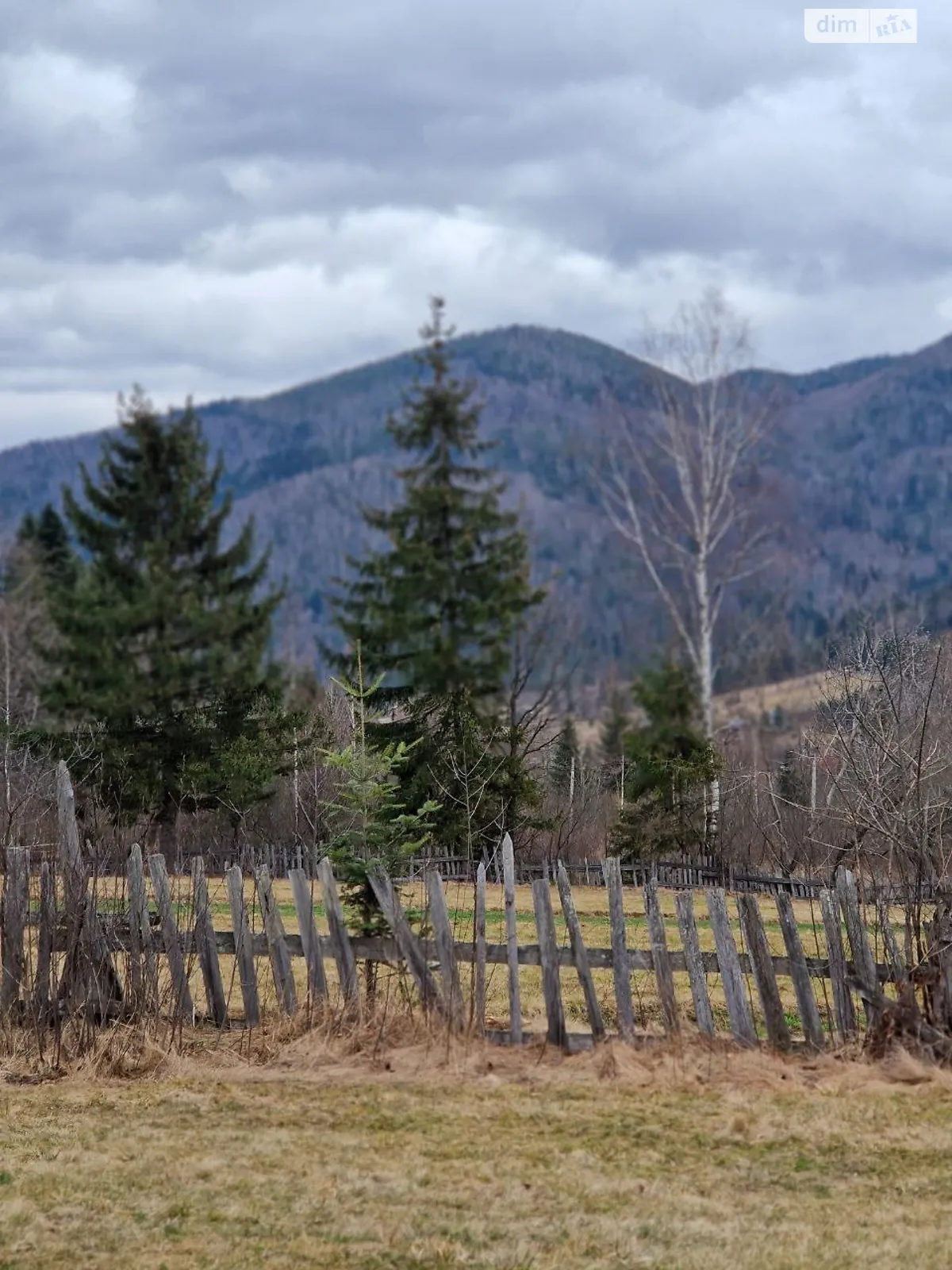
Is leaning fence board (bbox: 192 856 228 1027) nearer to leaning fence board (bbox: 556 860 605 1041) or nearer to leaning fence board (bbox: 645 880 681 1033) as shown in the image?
leaning fence board (bbox: 556 860 605 1041)

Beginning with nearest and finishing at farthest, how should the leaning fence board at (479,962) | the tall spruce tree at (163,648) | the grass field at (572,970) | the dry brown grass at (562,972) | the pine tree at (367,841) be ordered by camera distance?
the leaning fence board at (479,962), the pine tree at (367,841), the dry brown grass at (562,972), the grass field at (572,970), the tall spruce tree at (163,648)

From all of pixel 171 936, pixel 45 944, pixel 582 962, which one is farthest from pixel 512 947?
pixel 45 944

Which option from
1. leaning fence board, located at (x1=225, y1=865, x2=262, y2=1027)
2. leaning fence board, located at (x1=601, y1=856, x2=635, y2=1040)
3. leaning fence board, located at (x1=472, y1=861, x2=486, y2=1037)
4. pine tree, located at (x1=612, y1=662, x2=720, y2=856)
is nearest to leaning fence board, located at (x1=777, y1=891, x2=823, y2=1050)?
leaning fence board, located at (x1=601, y1=856, x2=635, y2=1040)

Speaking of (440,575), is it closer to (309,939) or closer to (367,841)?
(367,841)


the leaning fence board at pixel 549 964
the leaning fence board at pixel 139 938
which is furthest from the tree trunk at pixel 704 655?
the leaning fence board at pixel 139 938

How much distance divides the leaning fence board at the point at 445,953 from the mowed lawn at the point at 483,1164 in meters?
0.42

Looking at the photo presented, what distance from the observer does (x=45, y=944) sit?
9969 mm

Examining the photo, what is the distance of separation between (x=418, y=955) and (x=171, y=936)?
A: 6.45ft

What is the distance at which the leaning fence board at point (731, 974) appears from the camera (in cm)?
962

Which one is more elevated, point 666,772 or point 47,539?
point 47,539

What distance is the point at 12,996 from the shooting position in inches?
407

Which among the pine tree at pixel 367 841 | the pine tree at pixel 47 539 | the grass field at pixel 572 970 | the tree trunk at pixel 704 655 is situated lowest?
the grass field at pixel 572 970

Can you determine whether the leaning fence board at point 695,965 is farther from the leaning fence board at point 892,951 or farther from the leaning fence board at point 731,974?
the leaning fence board at point 892,951

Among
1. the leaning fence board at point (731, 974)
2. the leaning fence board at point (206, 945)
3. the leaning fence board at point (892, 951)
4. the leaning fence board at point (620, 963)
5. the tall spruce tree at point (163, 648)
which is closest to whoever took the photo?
the leaning fence board at point (892, 951)
